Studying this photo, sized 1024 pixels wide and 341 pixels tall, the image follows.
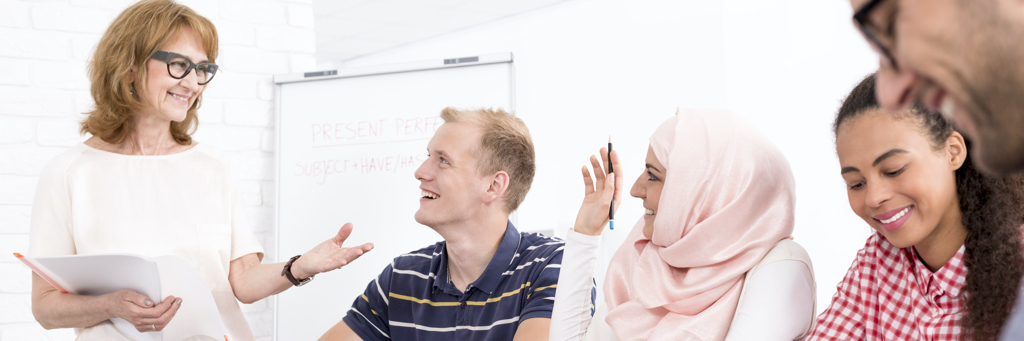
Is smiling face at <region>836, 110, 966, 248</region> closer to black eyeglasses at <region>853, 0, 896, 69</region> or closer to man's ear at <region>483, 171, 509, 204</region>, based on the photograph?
black eyeglasses at <region>853, 0, 896, 69</region>

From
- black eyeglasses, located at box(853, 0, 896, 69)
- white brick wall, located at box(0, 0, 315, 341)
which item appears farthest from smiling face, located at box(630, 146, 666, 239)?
white brick wall, located at box(0, 0, 315, 341)

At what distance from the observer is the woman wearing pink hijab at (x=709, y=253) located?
125cm

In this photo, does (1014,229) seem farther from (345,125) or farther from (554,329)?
(345,125)

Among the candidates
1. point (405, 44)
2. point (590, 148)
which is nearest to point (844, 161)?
point (590, 148)

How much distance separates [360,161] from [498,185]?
100 cm

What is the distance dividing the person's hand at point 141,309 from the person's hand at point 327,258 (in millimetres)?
279

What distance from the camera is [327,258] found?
1.65 meters

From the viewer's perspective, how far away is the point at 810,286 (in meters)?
1.27

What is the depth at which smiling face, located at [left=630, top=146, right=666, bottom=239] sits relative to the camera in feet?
4.74

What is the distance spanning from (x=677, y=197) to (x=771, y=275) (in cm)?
23

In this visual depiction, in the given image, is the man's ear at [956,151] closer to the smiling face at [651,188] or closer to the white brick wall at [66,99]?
the smiling face at [651,188]

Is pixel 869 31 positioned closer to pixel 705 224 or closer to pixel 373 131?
pixel 705 224

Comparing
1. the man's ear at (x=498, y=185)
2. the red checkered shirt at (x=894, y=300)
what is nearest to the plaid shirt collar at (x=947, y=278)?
the red checkered shirt at (x=894, y=300)

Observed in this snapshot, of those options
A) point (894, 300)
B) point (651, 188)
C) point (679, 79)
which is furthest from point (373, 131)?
point (679, 79)
